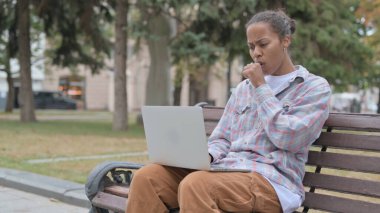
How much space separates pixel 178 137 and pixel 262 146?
1.49ft

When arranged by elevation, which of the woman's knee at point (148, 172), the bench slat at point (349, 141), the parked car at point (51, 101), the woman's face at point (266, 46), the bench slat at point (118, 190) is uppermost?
the woman's face at point (266, 46)

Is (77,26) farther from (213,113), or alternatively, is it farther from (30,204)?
(213,113)

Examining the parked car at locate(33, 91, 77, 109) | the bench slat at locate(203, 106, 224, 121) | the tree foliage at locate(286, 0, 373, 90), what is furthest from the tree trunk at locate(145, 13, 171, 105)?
the parked car at locate(33, 91, 77, 109)

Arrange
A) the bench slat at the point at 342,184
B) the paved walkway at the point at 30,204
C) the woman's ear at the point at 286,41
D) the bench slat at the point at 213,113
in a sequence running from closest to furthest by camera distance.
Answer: the bench slat at the point at 342,184 → the woman's ear at the point at 286,41 → the bench slat at the point at 213,113 → the paved walkway at the point at 30,204

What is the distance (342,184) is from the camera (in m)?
3.13

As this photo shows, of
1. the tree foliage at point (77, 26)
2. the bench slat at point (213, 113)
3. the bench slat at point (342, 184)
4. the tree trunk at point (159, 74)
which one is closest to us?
the bench slat at point (342, 184)

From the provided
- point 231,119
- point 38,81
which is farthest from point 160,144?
point 38,81

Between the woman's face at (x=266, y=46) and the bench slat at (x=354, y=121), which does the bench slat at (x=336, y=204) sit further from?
the woman's face at (x=266, y=46)

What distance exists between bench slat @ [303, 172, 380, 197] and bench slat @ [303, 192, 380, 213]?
0.20ft

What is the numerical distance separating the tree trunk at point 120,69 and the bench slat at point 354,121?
13.5m

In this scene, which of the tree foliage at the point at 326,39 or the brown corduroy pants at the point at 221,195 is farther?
the tree foliage at the point at 326,39

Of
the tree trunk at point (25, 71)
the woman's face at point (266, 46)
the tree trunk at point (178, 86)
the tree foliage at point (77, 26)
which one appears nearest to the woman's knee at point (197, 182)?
the woman's face at point (266, 46)

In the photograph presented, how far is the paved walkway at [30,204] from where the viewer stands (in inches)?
220

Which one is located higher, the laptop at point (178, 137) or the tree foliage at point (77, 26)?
the tree foliage at point (77, 26)
